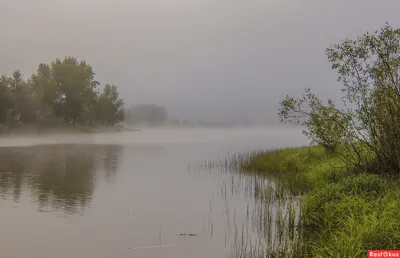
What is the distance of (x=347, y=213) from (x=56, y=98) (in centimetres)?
7738

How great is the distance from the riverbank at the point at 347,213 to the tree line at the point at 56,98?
6276 centimetres

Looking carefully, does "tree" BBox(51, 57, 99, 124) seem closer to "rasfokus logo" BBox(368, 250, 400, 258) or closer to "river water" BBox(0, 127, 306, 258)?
"river water" BBox(0, 127, 306, 258)

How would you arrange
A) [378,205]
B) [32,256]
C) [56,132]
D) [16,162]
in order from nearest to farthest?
[32,256] → [378,205] → [16,162] → [56,132]

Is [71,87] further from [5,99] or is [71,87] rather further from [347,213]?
[347,213]

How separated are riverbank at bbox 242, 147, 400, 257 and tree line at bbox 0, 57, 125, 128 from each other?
206 feet

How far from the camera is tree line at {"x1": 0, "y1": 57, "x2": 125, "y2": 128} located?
217 feet

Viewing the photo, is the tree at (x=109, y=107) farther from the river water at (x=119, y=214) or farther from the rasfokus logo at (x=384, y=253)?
the rasfokus logo at (x=384, y=253)

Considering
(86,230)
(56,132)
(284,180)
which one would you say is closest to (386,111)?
(284,180)

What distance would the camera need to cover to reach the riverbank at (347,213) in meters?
6.60

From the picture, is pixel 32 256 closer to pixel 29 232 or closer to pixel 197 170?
pixel 29 232

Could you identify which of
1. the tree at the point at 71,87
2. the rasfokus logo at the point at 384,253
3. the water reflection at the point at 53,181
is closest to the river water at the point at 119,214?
the water reflection at the point at 53,181

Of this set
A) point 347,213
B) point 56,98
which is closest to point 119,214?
point 347,213

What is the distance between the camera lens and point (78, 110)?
267 ft

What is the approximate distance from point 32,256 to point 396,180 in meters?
10.6
